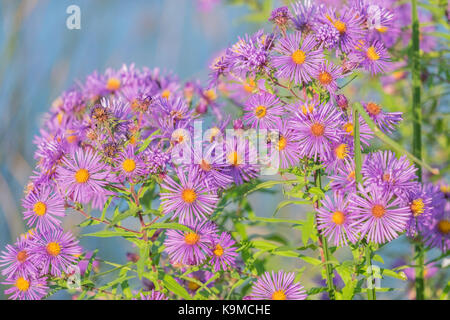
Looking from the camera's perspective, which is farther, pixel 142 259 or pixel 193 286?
pixel 193 286

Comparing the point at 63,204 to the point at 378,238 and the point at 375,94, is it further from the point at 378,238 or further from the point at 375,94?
the point at 375,94

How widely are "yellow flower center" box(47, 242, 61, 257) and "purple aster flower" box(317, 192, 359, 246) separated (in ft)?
1.15

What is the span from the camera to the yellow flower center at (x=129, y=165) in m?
0.71

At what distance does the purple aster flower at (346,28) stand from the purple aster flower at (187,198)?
27cm

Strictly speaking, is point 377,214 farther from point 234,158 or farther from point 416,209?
point 234,158

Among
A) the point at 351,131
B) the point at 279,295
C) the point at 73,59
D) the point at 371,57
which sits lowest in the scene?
the point at 279,295

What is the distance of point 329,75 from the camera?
0.72 meters

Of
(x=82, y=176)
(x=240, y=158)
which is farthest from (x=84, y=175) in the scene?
(x=240, y=158)

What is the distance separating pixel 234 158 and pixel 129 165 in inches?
5.7

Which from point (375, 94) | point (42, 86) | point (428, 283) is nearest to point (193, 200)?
point (428, 283)

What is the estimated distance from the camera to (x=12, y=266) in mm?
748

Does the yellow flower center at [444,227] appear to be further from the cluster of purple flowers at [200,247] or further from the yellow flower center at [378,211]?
the cluster of purple flowers at [200,247]

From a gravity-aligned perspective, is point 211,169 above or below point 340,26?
below

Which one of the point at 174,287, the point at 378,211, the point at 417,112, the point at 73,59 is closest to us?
the point at 378,211
